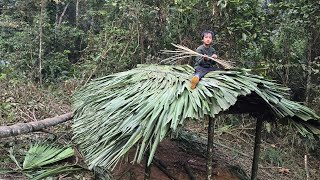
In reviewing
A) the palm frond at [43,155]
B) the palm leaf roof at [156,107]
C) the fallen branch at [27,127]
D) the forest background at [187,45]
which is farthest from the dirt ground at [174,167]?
the forest background at [187,45]

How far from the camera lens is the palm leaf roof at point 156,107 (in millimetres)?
3527

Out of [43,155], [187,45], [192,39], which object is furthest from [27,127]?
[192,39]

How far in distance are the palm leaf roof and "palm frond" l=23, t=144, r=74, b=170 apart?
18.1 inches

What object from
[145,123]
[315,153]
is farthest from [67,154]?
[315,153]

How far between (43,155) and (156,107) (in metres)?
2.14

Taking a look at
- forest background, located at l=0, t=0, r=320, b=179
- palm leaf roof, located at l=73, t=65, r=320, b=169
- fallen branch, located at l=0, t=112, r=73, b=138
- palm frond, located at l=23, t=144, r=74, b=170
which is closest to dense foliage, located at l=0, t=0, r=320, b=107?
forest background, located at l=0, t=0, r=320, b=179

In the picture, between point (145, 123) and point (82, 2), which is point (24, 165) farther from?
point (82, 2)

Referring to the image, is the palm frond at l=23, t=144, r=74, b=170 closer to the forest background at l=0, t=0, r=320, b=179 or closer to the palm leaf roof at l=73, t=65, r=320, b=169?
the palm leaf roof at l=73, t=65, r=320, b=169

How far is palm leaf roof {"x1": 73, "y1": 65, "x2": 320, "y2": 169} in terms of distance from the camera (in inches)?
139

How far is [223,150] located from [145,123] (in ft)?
14.6

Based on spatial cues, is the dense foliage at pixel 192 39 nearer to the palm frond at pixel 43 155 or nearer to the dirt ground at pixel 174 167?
the dirt ground at pixel 174 167

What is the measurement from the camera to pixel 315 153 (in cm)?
→ 898

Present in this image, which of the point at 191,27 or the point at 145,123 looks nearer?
the point at 145,123

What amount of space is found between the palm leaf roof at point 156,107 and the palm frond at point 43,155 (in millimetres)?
459
